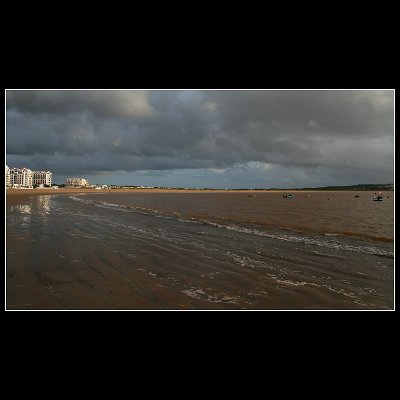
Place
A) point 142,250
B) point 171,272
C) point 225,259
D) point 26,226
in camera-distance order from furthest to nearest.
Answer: point 26,226 → point 142,250 → point 225,259 → point 171,272

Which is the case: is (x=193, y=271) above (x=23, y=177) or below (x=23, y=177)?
below

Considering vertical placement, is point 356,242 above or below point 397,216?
below

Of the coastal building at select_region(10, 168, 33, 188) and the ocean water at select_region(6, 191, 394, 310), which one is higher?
the coastal building at select_region(10, 168, 33, 188)

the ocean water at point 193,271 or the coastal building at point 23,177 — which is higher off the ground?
the coastal building at point 23,177

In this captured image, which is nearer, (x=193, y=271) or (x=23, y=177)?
(x=193, y=271)

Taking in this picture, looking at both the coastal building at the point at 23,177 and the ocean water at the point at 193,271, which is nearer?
the ocean water at the point at 193,271

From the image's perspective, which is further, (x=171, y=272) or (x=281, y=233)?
(x=281, y=233)

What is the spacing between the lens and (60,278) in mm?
8320

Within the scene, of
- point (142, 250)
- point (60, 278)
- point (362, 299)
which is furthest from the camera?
point (142, 250)

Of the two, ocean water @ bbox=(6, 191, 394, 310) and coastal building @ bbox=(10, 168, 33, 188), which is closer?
ocean water @ bbox=(6, 191, 394, 310)

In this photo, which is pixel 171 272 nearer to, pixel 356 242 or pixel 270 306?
pixel 270 306

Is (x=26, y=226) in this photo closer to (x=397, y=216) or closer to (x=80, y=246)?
(x=80, y=246)

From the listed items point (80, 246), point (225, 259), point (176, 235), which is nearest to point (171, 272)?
point (225, 259)

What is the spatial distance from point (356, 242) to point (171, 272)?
11364mm
